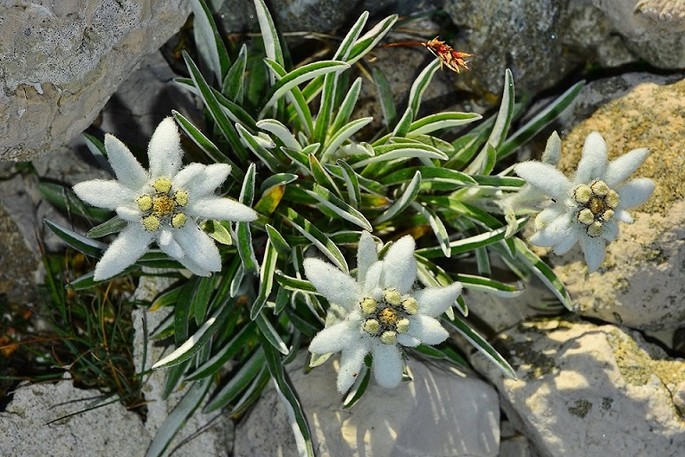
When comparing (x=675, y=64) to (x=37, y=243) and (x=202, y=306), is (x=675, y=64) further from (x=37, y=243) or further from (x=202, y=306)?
(x=37, y=243)

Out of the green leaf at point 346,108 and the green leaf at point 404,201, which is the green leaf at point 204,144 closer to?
the green leaf at point 346,108

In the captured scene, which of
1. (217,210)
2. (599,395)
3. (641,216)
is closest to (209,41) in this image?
(217,210)

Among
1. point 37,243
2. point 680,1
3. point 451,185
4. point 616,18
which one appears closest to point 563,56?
point 616,18

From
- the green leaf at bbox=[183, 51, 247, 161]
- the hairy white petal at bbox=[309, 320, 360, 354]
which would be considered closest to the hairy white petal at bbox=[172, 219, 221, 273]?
the hairy white petal at bbox=[309, 320, 360, 354]

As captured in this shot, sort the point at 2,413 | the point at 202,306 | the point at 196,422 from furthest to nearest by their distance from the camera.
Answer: the point at 196,422 → the point at 2,413 → the point at 202,306

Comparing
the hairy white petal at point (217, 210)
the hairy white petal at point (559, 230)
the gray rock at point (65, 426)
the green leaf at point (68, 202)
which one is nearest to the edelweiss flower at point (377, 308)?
the hairy white petal at point (217, 210)

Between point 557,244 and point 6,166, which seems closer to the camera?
point 557,244
